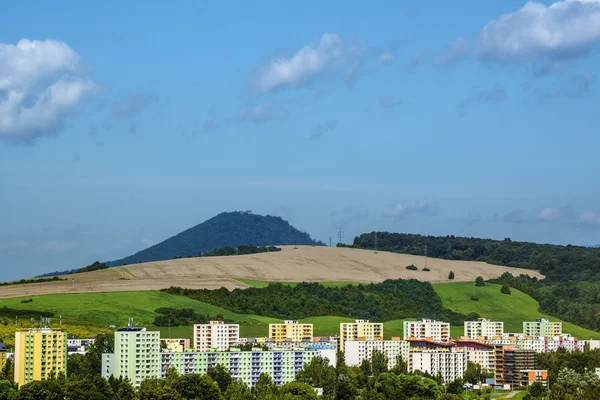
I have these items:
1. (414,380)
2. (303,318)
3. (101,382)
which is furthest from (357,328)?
(101,382)

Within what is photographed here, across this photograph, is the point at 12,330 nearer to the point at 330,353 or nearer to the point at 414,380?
Result: the point at 330,353

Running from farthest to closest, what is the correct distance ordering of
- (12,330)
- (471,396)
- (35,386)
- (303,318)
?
(303,318) → (12,330) → (471,396) → (35,386)

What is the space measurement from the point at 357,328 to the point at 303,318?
21.9 metres

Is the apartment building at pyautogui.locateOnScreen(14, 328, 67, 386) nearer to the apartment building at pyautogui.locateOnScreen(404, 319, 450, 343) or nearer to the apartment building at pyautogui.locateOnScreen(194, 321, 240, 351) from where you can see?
the apartment building at pyautogui.locateOnScreen(194, 321, 240, 351)

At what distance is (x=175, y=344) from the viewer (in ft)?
434

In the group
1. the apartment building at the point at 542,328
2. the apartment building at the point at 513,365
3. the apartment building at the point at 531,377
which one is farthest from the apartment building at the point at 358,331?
the apartment building at the point at 542,328

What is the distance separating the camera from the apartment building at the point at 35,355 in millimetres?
111938

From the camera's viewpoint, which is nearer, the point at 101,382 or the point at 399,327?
the point at 101,382

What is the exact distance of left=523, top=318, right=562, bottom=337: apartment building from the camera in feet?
591

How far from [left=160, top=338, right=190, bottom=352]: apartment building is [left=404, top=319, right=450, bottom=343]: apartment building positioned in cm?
3497

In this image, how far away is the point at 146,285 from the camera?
602 feet

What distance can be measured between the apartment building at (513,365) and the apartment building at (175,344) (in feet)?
116

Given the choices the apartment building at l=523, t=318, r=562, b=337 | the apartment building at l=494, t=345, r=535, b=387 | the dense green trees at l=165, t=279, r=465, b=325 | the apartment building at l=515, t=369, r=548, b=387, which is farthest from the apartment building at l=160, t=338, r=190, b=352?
the apartment building at l=523, t=318, r=562, b=337

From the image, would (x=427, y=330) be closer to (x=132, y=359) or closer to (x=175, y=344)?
(x=175, y=344)
